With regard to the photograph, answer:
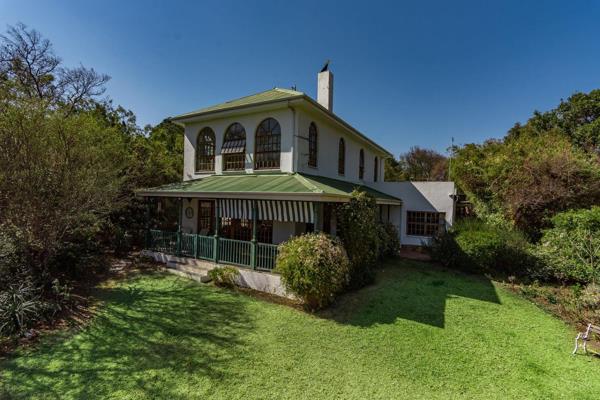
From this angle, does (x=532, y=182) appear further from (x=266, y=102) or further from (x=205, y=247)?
(x=205, y=247)

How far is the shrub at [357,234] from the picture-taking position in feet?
35.1

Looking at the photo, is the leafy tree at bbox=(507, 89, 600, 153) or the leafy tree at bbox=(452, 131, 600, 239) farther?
the leafy tree at bbox=(507, 89, 600, 153)

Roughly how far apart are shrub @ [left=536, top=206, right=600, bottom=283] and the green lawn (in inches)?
121

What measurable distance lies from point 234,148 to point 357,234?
8.57 meters

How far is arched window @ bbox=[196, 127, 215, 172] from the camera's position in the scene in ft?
53.6

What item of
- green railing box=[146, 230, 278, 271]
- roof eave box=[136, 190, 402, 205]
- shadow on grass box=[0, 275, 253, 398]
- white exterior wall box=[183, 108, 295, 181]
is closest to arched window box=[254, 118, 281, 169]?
white exterior wall box=[183, 108, 295, 181]

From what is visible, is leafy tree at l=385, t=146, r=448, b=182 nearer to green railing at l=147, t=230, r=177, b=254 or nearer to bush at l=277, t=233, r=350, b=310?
green railing at l=147, t=230, r=177, b=254

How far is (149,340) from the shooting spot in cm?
678

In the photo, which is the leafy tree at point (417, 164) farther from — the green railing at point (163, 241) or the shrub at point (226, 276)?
the shrub at point (226, 276)

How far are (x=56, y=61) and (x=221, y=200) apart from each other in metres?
16.9

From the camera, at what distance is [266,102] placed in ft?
43.1

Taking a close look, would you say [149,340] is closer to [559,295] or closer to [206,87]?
[559,295]

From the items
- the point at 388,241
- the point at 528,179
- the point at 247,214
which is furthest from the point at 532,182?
the point at 247,214

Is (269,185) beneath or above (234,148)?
beneath
